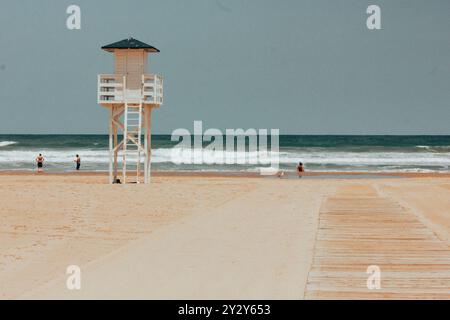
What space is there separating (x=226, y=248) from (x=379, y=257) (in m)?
2.33

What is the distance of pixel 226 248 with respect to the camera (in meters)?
11.5

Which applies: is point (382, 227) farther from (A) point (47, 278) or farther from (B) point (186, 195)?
(B) point (186, 195)

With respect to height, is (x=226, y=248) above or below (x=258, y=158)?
above

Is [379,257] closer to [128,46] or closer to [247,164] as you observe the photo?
[128,46]

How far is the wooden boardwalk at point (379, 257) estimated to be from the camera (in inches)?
324

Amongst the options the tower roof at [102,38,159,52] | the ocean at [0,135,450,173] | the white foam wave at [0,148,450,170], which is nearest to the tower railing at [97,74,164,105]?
the tower roof at [102,38,159,52]

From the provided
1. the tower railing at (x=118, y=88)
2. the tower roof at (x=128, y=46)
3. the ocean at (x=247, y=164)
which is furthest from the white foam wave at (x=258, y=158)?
the tower roof at (x=128, y=46)

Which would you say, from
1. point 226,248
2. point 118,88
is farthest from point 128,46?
point 226,248

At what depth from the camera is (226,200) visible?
22719 millimetres

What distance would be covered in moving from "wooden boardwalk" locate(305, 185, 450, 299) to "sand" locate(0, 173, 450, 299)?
0.02m

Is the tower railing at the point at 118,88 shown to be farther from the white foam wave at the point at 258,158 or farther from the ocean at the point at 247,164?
the white foam wave at the point at 258,158

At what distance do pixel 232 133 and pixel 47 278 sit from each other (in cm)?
11438

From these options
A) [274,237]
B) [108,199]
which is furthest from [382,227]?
[108,199]
